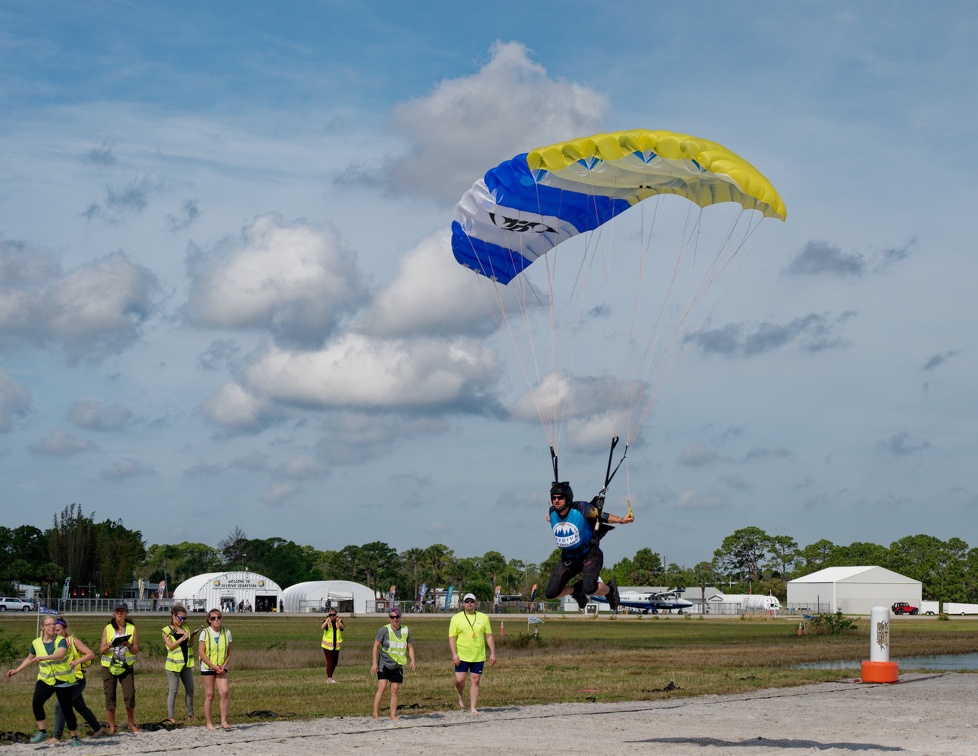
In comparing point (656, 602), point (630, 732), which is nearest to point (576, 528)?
point (630, 732)

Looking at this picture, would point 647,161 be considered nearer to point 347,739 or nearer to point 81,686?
point 347,739

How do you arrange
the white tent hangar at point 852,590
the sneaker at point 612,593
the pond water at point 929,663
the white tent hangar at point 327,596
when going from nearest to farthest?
the sneaker at point 612,593 → the pond water at point 929,663 → the white tent hangar at point 327,596 → the white tent hangar at point 852,590

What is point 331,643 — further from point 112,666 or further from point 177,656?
point 112,666

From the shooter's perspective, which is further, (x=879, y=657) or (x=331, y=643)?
(x=879, y=657)

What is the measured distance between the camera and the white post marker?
2067 centimetres

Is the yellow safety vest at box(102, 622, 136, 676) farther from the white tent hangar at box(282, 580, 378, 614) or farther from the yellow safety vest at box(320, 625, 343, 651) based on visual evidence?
the white tent hangar at box(282, 580, 378, 614)

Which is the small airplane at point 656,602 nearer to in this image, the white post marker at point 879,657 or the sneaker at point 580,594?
the white post marker at point 879,657

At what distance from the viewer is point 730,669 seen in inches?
949

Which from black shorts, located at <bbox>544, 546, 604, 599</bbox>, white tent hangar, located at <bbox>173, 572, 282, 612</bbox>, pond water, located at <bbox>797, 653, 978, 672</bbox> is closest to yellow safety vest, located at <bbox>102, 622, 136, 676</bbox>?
black shorts, located at <bbox>544, 546, 604, 599</bbox>

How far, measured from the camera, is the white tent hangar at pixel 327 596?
85312mm

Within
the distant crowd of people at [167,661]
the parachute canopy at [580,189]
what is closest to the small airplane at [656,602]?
the parachute canopy at [580,189]

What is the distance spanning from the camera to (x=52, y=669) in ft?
41.4

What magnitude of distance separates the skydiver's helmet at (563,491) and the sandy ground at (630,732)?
9.45 feet

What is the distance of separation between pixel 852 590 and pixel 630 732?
81.1 meters
